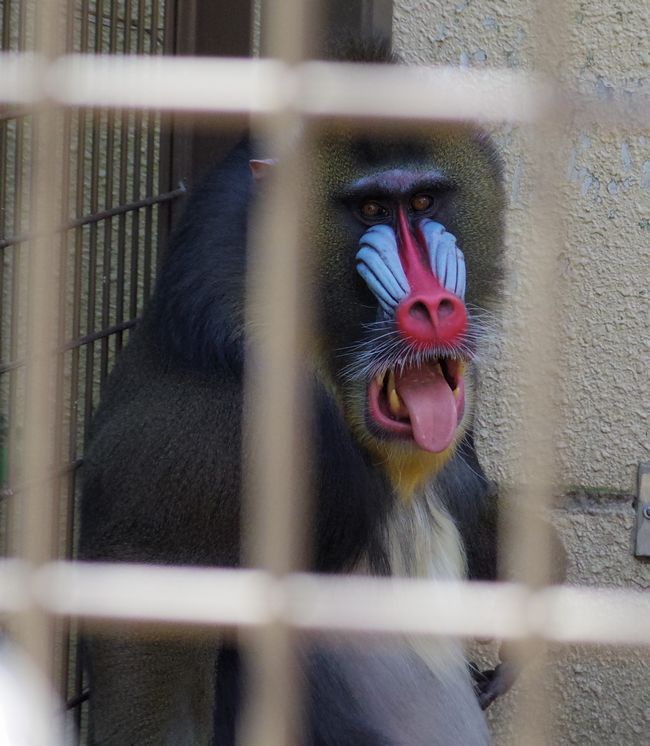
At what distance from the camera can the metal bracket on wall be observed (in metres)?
2.94

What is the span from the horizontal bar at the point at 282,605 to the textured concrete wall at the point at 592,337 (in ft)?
6.08

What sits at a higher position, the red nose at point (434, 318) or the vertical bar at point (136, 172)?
the vertical bar at point (136, 172)

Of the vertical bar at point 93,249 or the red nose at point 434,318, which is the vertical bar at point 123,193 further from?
the red nose at point 434,318

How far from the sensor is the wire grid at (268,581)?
3.40 ft

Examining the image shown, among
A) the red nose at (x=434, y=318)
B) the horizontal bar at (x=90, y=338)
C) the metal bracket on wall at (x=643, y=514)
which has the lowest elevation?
the metal bracket on wall at (x=643, y=514)

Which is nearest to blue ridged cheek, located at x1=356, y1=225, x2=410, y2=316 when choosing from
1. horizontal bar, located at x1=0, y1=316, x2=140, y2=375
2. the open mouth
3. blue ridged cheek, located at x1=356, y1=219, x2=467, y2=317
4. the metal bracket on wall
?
blue ridged cheek, located at x1=356, y1=219, x2=467, y2=317

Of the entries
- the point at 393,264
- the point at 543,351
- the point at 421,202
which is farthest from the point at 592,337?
the point at 543,351

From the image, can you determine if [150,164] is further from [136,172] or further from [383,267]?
[383,267]

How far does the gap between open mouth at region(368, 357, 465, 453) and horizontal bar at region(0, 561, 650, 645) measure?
3.28ft

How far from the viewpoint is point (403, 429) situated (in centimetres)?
229

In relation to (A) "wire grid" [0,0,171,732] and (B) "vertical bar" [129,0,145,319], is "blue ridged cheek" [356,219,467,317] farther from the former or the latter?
(B) "vertical bar" [129,0,145,319]

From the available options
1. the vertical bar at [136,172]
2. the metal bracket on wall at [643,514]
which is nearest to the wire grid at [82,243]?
the vertical bar at [136,172]

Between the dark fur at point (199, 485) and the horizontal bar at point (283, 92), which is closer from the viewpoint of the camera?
the horizontal bar at point (283, 92)

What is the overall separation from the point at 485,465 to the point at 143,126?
1.11 meters
